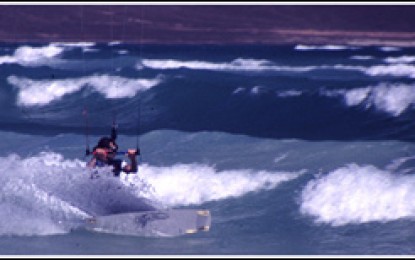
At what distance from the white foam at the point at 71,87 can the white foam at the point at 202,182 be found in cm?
1134

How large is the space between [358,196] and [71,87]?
1708cm

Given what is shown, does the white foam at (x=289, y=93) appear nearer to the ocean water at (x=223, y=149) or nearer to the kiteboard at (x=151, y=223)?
the ocean water at (x=223, y=149)

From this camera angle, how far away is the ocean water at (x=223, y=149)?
1197 centimetres

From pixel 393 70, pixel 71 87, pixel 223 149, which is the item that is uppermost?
pixel 393 70

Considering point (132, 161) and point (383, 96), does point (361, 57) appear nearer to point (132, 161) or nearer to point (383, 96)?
point (383, 96)

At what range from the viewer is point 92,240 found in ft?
37.7

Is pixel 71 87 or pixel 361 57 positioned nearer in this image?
pixel 71 87

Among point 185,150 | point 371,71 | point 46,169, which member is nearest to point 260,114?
point 185,150

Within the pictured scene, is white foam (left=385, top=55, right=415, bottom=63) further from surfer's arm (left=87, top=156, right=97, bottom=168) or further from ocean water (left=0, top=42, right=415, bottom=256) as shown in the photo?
surfer's arm (left=87, top=156, right=97, bottom=168)

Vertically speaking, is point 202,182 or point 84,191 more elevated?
point 84,191

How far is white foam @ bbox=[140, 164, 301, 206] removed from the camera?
47.4ft

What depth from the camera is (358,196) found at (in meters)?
13.8

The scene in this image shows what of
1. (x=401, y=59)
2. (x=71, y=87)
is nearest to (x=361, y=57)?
Answer: (x=401, y=59)

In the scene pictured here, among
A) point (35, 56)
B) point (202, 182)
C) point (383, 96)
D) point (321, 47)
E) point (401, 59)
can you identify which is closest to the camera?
point (202, 182)
